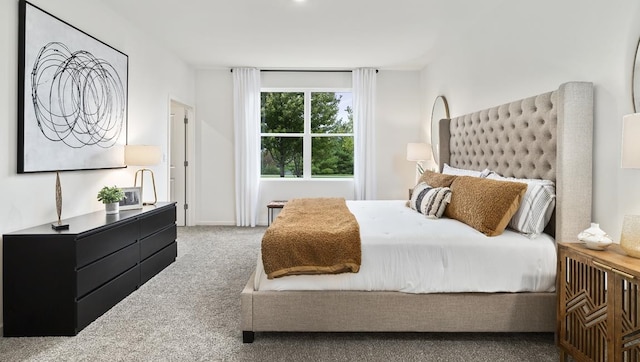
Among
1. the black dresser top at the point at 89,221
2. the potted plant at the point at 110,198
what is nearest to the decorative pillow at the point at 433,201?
the black dresser top at the point at 89,221

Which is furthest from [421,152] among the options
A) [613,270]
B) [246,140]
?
[613,270]

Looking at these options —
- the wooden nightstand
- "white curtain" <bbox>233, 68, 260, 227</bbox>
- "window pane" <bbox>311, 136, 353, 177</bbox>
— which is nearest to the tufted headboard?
"window pane" <bbox>311, 136, 353, 177</bbox>

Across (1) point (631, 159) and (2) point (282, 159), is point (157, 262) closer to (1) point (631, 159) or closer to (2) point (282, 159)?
(2) point (282, 159)

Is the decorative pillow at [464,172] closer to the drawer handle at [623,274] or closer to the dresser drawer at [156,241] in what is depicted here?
the drawer handle at [623,274]

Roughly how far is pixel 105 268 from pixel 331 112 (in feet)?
13.8

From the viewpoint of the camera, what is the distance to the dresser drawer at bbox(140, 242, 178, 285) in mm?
3296

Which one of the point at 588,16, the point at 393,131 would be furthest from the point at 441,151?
the point at 588,16

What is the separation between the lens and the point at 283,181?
19.8ft

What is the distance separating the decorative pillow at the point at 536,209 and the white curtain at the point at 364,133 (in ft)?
11.3

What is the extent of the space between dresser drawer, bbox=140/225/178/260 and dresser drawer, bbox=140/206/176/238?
50mm

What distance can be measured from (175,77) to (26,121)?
281 cm

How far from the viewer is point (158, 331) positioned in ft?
7.85

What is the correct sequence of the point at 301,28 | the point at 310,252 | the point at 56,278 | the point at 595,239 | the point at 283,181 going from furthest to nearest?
the point at 283,181
the point at 301,28
the point at 56,278
the point at 310,252
the point at 595,239

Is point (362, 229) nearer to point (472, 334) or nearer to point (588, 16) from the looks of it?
point (472, 334)
